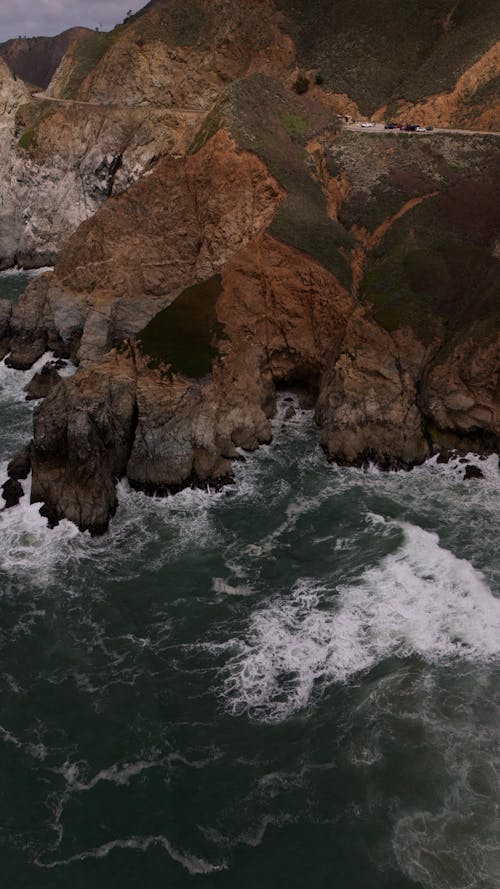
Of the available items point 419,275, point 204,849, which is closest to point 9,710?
point 204,849

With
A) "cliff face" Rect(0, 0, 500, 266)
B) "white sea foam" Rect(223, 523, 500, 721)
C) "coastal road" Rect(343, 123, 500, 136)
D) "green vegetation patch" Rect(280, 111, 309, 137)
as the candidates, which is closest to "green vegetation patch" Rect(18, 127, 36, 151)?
"cliff face" Rect(0, 0, 500, 266)

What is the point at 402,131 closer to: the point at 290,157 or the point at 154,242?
the point at 290,157

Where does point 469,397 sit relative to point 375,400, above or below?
above

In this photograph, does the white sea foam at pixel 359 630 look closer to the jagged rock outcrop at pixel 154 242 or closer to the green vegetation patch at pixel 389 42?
the jagged rock outcrop at pixel 154 242

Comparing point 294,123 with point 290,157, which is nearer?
point 290,157

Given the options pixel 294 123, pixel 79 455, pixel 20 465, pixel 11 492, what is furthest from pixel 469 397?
pixel 294 123

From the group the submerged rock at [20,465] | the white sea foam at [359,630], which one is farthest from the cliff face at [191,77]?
the white sea foam at [359,630]

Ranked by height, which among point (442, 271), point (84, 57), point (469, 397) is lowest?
point (469, 397)
